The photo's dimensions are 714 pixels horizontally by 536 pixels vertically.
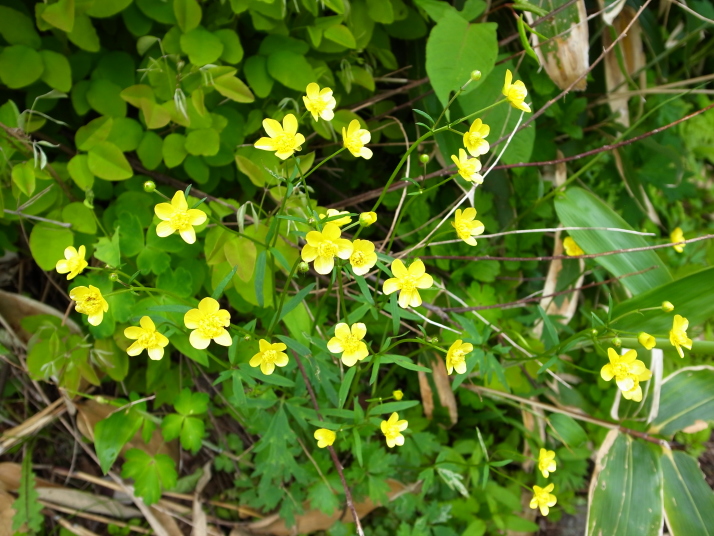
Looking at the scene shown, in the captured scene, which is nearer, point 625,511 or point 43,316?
point 43,316

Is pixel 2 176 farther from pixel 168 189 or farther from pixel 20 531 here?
pixel 20 531

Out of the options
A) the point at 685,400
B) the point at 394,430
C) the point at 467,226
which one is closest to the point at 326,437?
the point at 394,430

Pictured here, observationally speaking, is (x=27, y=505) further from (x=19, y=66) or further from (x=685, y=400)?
(x=685, y=400)

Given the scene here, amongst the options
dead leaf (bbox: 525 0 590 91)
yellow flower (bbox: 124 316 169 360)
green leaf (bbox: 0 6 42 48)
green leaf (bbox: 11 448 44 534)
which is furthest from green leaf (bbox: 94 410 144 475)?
dead leaf (bbox: 525 0 590 91)

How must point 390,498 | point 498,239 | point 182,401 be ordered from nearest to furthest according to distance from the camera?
point 182,401, point 390,498, point 498,239

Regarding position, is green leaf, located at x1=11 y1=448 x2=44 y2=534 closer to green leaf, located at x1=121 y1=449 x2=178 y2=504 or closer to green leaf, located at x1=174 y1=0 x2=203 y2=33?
green leaf, located at x1=121 y1=449 x2=178 y2=504

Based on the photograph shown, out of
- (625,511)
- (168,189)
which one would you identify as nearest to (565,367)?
(625,511)
